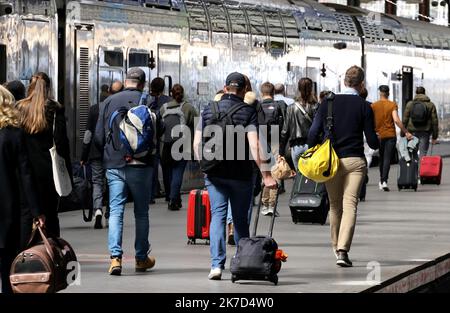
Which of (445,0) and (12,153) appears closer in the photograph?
(12,153)

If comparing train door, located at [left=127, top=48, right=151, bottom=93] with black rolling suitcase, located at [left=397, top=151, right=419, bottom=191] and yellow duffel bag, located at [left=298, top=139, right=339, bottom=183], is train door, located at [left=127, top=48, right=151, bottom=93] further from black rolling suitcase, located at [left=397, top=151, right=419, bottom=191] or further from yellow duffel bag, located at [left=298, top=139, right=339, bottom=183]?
yellow duffel bag, located at [left=298, top=139, right=339, bottom=183]

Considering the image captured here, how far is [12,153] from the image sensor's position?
9992 millimetres

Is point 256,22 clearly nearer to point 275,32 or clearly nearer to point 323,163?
point 275,32

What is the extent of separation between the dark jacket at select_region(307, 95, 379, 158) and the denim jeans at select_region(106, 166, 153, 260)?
184 centimetres

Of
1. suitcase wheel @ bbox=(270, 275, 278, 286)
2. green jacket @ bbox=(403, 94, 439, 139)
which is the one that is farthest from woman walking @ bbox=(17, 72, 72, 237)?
green jacket @ bbox=(403, 94, 439, 139)

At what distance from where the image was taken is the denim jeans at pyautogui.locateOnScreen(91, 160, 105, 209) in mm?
18148

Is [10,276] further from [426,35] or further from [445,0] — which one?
[445,0]

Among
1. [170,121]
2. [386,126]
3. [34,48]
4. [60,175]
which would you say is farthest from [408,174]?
[60,175]

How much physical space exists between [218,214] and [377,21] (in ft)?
76.3

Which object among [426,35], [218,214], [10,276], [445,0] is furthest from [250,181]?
[445,0]

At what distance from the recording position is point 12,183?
9992mm

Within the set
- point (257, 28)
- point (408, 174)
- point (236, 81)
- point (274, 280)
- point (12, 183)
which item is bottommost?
point (408, 174)

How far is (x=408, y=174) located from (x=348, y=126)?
12.2 m

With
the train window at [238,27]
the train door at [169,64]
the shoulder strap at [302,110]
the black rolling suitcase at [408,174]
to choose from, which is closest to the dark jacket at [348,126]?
the shoulder strap at [302,110]
